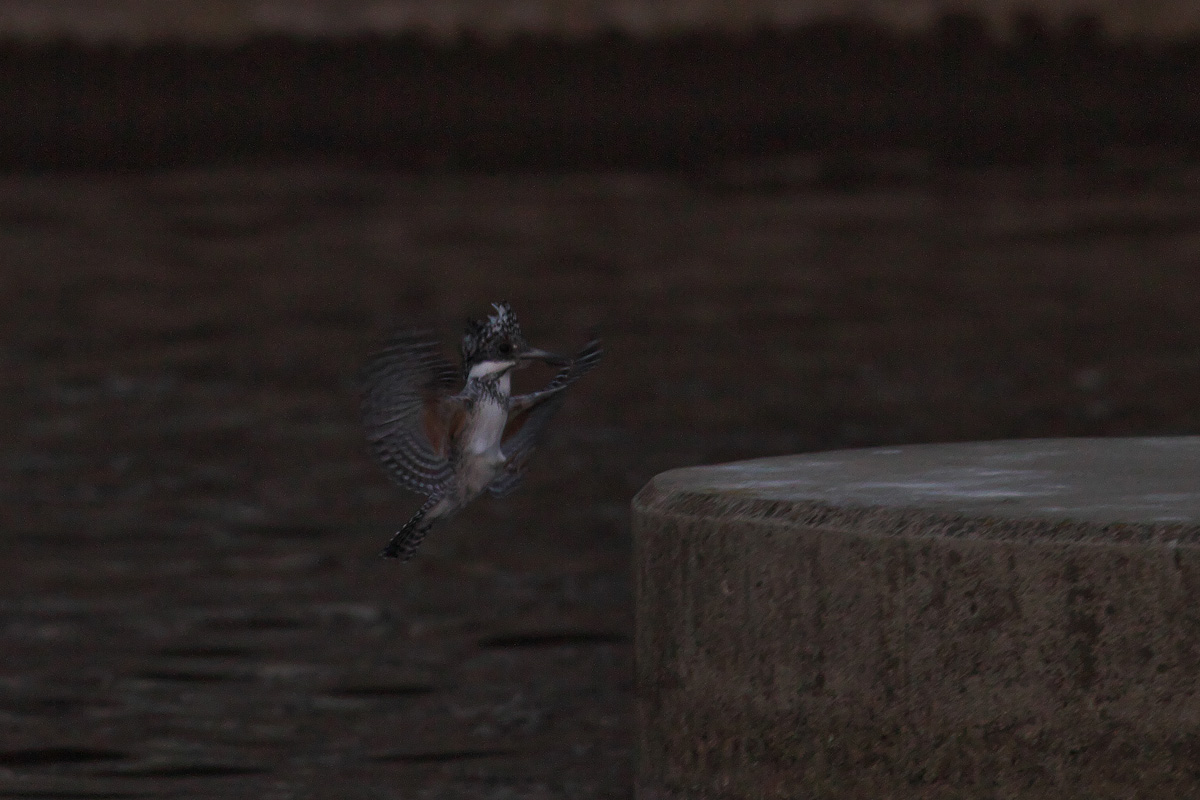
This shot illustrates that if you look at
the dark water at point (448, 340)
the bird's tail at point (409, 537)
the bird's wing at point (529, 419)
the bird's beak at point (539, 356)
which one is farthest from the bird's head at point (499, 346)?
the dark water at point (448, 340)

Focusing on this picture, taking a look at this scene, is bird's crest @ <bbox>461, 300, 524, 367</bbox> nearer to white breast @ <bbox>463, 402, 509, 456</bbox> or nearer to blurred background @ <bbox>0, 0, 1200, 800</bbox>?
white breast @ <bbox>463, 402, 509, 456</bbox>

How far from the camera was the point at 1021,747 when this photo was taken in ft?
16.0

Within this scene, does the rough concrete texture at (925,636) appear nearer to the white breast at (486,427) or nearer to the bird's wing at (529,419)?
the bird's wing at (529,419)

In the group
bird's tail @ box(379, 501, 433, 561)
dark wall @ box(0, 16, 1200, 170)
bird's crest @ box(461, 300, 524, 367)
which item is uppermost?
dark wall @ box(0, 16, 1200, 170)

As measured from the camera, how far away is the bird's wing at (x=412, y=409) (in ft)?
15.2

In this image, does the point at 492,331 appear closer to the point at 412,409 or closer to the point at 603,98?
the point at 412,409

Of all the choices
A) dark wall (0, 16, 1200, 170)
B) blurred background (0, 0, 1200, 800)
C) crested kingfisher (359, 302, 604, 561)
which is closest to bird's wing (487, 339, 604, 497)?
crested kingfisher (359, 302, 604, 561)

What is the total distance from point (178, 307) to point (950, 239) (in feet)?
29.1

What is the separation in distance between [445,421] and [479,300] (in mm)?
17778

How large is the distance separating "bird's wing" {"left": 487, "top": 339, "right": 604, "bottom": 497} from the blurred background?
15.6 inches

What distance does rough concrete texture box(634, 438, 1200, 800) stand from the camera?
480 cm

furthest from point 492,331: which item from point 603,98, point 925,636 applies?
point 603,98

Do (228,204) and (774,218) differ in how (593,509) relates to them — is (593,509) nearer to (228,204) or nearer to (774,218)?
(774,218)

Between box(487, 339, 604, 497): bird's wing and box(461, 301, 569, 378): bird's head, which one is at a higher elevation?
box(461, 301, 569, 378): bird's head
